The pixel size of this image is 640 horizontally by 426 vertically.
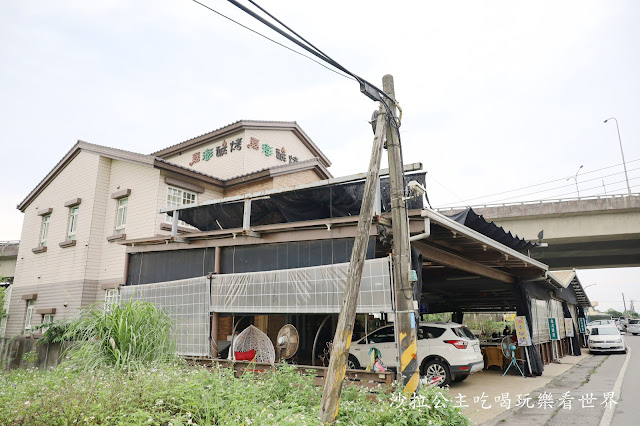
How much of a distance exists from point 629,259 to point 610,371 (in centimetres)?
1808

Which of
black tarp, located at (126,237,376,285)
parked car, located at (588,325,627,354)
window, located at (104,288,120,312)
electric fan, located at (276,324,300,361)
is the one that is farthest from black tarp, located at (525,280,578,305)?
window, located at (104,288,120,312)

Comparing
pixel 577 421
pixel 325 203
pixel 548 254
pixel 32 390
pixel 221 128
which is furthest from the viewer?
pixel 548 254

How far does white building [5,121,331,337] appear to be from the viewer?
52.6 ft

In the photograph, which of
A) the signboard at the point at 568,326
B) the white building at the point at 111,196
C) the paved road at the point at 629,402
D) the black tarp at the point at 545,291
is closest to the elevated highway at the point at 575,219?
the black tarp at the point at 545,291

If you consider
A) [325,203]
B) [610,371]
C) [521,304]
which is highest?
[325,203]

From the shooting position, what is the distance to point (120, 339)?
25.6 ft

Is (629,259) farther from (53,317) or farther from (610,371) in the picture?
(53,317)

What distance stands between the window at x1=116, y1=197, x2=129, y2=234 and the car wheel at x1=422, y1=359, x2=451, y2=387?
39.8 ft

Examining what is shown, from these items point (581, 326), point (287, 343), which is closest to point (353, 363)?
point (287, 343)

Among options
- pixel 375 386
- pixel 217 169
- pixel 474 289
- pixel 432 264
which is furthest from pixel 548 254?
pixel 375 386

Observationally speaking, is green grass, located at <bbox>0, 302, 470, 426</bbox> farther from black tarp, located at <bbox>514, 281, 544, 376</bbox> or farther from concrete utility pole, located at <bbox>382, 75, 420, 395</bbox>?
black tarp, located at <bbox>514, 281, 544, 376</bbox>

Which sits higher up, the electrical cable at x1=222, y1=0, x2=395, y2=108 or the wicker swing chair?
the electrical cable at x1=222, y1=0, x2=395, y2=108

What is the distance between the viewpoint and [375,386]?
269 inches

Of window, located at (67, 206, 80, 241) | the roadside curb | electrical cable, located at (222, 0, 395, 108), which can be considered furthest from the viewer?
window, located at (67, 206, 80, 241)
